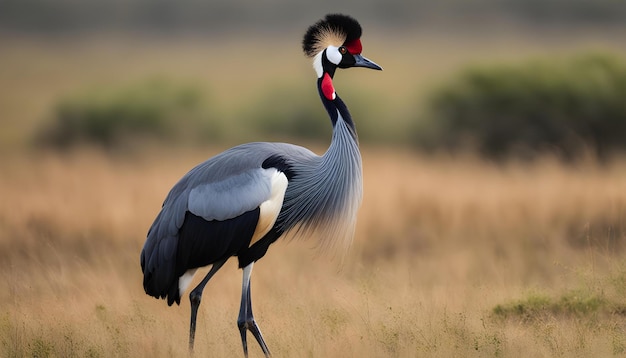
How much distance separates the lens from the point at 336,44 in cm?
662

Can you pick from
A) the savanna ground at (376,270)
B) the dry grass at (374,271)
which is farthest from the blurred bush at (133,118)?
the dry grass at (374,271)

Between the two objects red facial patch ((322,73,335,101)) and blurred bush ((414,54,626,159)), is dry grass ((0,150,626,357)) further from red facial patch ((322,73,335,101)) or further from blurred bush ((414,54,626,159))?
blurred bush ((414,54,626,159))

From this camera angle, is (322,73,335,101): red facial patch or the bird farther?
(322,73,335,101): red facial patch

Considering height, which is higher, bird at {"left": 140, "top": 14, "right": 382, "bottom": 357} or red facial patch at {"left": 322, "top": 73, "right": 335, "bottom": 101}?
red facial patch at {"left": 322, "top": 73, "right": 335, "bottom": 101}

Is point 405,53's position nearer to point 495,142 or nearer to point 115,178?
point 495,142

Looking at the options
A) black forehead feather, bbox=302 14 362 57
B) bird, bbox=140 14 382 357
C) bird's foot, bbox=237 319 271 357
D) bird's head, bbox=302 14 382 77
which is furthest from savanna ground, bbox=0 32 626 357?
black forehead feather, bbox=302 14 362 57

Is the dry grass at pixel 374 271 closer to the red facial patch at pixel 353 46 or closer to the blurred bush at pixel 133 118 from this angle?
the red facial patch at pixel 353 46

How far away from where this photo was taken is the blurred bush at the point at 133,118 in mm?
21500

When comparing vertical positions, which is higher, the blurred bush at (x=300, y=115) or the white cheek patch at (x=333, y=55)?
the white cheek patch at (x=333, y=55)

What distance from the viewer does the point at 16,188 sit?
43.1 feet

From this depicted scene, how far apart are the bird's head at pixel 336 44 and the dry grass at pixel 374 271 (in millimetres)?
1713

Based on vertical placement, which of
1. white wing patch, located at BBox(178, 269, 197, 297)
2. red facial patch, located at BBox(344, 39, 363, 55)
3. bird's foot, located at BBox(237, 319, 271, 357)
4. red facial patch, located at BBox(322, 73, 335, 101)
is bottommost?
bird's foot, located at BBox(237, 319, 271, 357)

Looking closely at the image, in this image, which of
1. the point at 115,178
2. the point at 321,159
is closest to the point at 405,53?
the point at 115,178

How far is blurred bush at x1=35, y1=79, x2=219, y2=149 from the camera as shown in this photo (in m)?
21.5
